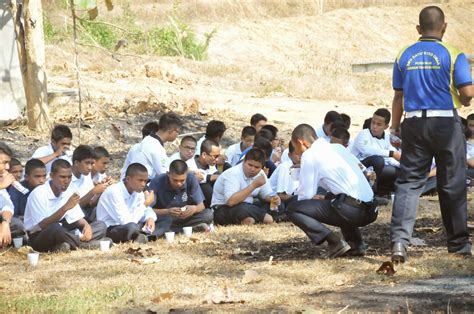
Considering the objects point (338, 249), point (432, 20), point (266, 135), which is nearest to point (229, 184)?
point (266, 135)

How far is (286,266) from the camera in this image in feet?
29.2

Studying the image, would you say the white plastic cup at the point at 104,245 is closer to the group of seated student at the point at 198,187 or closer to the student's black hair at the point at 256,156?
the group of seated student at the point at 198,187

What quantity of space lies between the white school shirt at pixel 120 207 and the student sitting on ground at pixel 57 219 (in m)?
0.37

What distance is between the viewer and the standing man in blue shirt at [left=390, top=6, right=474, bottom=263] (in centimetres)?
857

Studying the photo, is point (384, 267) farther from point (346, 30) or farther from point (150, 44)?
point (346, 30)

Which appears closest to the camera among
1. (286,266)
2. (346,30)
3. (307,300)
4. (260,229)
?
(307,300)

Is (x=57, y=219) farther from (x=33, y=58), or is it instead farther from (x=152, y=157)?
(x=33, y=58)

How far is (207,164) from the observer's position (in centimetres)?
1295

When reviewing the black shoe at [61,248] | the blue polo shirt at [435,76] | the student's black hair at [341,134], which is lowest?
the black shoe at [61,248]

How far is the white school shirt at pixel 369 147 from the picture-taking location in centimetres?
1383

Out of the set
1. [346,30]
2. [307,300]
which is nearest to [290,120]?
[307,300]

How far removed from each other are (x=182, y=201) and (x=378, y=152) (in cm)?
323

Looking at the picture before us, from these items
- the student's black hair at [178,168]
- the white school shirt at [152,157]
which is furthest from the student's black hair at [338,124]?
the student's black hair at [178,168]

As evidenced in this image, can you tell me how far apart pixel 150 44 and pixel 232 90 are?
430 centimetres
